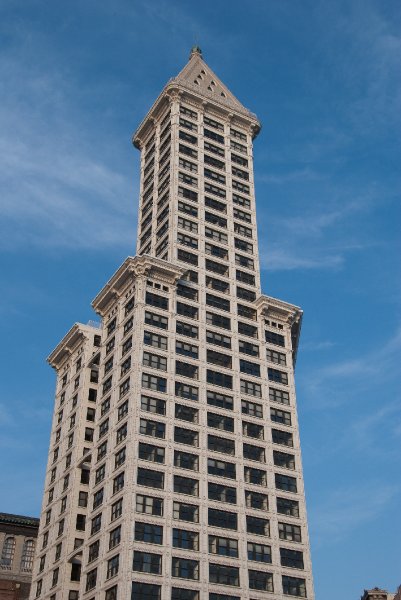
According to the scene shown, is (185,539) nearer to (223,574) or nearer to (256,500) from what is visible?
(223,574)

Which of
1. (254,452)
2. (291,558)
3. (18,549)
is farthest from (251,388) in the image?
(18,549)

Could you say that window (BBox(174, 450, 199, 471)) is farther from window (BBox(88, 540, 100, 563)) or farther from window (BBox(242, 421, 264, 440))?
window (BBox(88, 540, 100, 563))

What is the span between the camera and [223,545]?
274ft

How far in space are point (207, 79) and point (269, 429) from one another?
70915 millimetres

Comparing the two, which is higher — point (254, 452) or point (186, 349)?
point (186, 349)

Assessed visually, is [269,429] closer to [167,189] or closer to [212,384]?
[212,384]

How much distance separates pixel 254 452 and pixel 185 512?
552 inches

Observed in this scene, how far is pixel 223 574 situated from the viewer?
81500 mm

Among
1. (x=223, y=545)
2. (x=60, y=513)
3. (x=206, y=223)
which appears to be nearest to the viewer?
(x=223, y=545)

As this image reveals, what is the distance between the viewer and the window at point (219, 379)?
96.2 m

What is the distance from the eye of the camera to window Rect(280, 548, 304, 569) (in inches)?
3425

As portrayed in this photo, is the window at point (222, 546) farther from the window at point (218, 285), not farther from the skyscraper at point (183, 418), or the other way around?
the window at point (218, 285)

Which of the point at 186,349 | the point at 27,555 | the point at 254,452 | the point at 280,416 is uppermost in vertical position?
the point at 186,349

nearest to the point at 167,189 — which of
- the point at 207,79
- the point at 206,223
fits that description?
the point at 206,223
